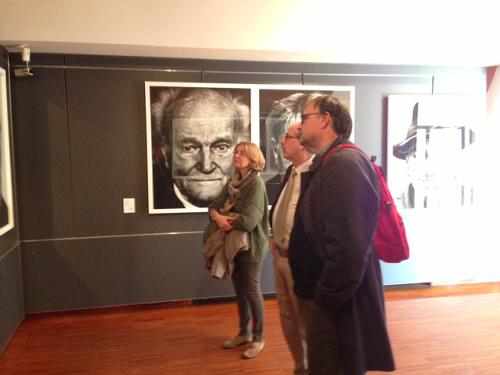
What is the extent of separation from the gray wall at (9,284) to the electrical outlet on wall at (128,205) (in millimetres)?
895

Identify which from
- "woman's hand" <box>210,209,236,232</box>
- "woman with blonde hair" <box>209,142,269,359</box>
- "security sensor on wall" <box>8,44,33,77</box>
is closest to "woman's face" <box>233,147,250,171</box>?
"woman with blonde hair" <box>209,142,269,359</box>

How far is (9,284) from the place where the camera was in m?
3.22

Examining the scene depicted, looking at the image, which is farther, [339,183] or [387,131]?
[387,131]

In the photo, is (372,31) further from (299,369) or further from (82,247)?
(82,247)

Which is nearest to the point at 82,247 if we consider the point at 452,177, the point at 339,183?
the point at 339,183

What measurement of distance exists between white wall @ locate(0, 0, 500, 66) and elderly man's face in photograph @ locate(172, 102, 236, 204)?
0.57 meters

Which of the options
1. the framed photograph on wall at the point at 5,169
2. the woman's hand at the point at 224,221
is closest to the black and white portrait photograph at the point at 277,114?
the woman's hand at the point at 224,221

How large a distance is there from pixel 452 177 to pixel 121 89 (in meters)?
3.50

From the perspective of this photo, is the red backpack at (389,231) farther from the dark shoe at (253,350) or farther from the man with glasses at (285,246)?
the dark shoe at (253,350)

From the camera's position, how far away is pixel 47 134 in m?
3.61

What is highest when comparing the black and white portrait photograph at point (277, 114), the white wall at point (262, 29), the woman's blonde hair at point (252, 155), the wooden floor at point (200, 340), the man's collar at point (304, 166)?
the white wall at point (262, 29)

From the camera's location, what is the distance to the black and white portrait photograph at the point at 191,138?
149 inches

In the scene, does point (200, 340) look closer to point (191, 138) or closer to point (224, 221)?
point (224, 221)

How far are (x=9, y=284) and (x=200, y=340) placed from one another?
1562 millimetres
